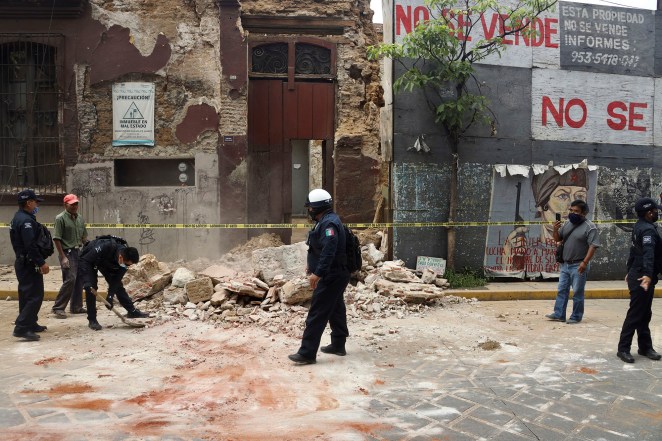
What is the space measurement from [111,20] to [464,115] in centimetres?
736

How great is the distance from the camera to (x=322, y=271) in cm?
593

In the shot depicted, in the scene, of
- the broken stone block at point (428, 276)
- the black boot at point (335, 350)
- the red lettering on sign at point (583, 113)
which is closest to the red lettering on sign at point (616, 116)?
the red lettering on sign at point (583, 113)

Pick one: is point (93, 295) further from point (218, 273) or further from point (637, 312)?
point (637, 312)

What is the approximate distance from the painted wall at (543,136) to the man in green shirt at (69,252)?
5.49 metres

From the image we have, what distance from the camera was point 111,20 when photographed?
11.7m

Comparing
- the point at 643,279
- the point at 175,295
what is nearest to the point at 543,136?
the point at 643,279

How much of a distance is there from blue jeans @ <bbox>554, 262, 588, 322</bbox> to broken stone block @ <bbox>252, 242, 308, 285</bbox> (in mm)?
3836

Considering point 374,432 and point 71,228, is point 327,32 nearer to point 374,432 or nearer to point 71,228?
point 71,228

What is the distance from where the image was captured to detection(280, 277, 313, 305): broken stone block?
8.10 metres

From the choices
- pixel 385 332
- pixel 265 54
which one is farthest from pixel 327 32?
pixel 385 332

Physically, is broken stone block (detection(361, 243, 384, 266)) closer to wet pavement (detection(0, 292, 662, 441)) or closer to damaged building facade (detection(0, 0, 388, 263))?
damaged building facade (detection(0, 0, 388, 263))

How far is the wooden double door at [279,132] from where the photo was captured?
12.1 meters

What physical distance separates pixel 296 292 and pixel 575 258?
4.03m

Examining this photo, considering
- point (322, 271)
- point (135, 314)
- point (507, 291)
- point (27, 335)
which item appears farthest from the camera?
point (507, 291)
